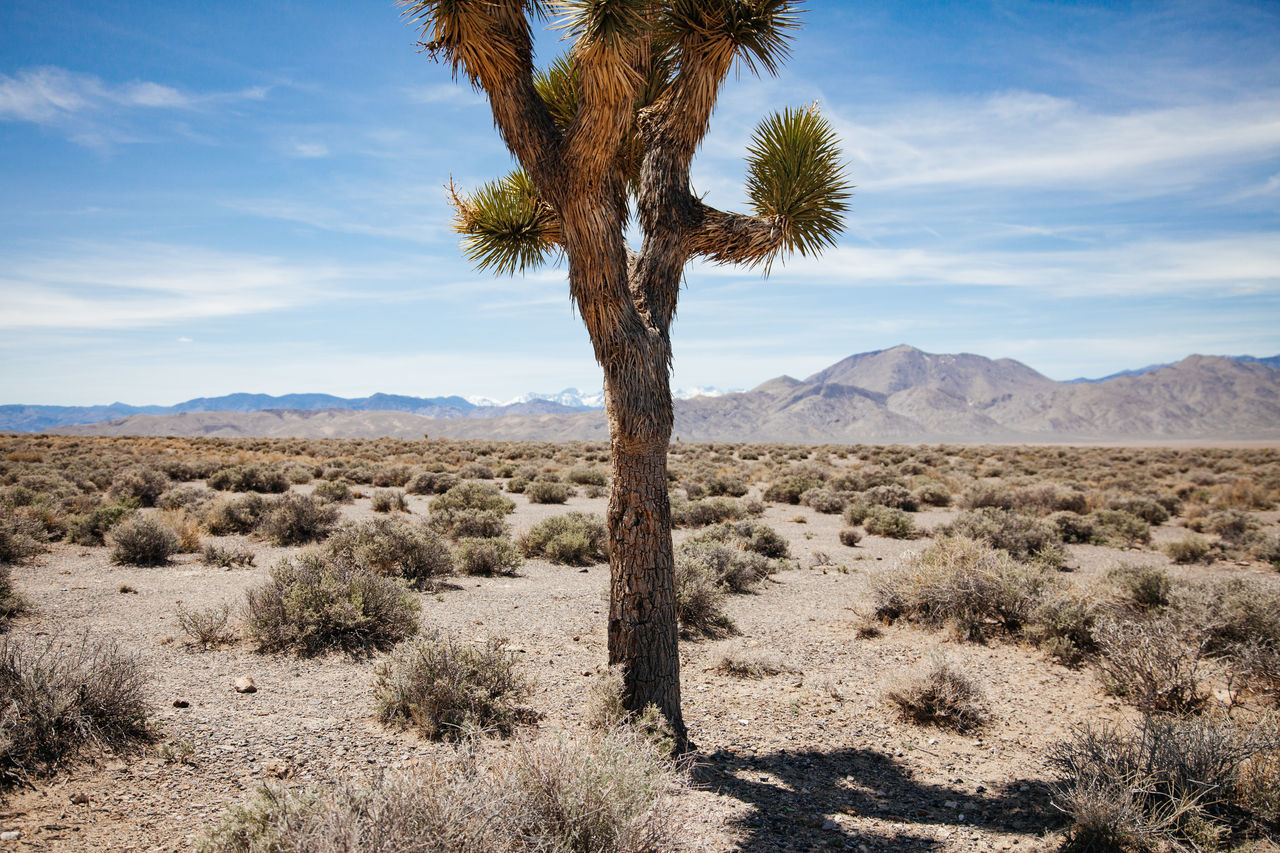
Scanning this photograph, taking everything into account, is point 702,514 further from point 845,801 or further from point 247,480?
point 247,480

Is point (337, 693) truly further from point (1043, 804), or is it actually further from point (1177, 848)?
point (1177, 848)

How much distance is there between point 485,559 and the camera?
A: 1071 cm

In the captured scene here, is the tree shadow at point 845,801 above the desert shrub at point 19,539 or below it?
below

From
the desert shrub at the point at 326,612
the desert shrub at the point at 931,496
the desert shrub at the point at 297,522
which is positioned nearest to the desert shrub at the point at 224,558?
the desert shrub at the point at 297,522

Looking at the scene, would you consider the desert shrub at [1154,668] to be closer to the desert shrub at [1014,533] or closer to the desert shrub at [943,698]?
the desert shrub at [943,698]

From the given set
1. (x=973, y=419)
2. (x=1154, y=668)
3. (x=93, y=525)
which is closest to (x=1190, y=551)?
(x=1154, y=668)

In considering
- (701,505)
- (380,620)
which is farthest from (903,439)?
(380,620)

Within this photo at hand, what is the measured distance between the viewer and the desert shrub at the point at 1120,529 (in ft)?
46.4

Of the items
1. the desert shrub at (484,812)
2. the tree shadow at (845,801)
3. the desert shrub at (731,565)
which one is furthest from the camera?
the desert shrub at (731,565)

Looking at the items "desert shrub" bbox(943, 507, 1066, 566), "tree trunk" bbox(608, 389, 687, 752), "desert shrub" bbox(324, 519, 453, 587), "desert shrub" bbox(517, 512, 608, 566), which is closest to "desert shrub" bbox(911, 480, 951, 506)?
"desert shrub" bbox(943, 507, 1066, 566)

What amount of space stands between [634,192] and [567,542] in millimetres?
7698

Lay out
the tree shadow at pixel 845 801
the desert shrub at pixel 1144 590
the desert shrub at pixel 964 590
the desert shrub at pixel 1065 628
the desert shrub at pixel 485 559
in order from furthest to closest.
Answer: the desert shrub at pixel 485 559 < the desert shrub at pixel 1144 590 < the desert shrub at pixel 964 590 < the desert shrub at pixel 1065 628 < the tree shadow at pixel 845 801

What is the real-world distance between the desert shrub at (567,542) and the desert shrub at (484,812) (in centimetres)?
856

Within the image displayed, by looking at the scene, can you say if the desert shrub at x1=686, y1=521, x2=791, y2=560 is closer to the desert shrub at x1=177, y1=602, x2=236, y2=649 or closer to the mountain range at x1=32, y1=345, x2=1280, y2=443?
the desert shrub at x1=177, y1=602, x2=236, y2=649
